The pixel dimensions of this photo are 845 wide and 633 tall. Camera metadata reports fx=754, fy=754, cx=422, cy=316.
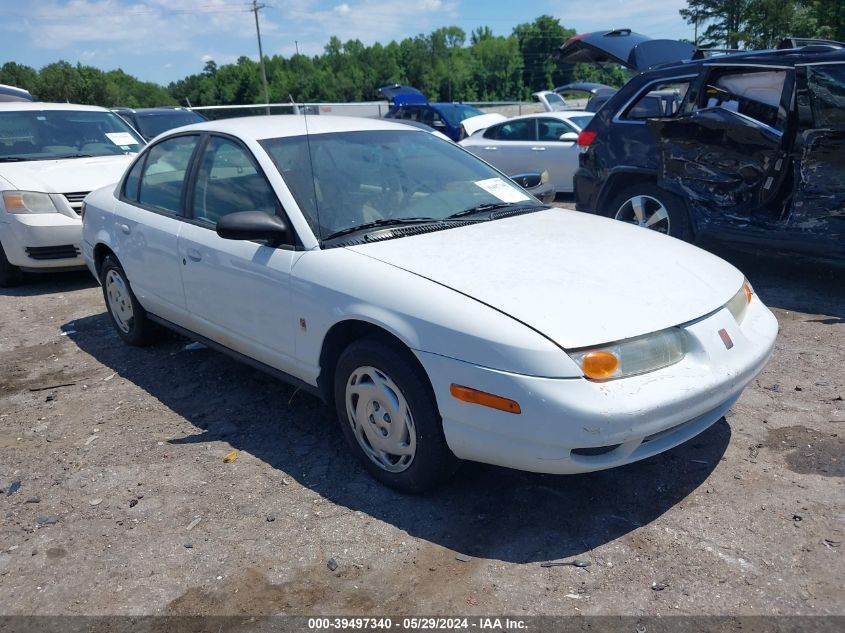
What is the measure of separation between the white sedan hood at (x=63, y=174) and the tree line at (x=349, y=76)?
2621 inches

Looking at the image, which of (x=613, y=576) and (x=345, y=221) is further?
(x=345, y=221)

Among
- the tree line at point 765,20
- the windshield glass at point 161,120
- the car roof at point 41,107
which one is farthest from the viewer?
the tree line at point 765,20

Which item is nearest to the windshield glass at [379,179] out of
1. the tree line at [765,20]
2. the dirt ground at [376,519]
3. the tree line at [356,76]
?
the dirt ground at [376,519]

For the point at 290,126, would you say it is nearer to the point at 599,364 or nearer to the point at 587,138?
the point at 599,364

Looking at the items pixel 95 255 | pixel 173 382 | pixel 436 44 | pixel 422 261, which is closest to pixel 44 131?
pixel 95 255

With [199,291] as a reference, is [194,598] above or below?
below

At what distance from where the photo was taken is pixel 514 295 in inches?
118

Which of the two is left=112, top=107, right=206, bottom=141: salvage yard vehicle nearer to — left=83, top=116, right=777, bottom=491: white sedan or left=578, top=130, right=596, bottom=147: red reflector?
left=578, top=130, right=596, bottom=147: red reflector

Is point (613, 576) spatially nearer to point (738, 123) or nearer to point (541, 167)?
point (738, 123)

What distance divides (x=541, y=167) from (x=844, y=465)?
28.0 ft

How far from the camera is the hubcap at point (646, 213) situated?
6.46 meters

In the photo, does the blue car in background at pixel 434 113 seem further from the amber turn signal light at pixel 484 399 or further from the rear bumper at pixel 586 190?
the amber turn signal light at pixel 484 399

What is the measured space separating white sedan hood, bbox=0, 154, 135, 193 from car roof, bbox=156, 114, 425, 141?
3130 millimetres

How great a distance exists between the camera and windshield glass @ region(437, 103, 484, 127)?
695 inches
